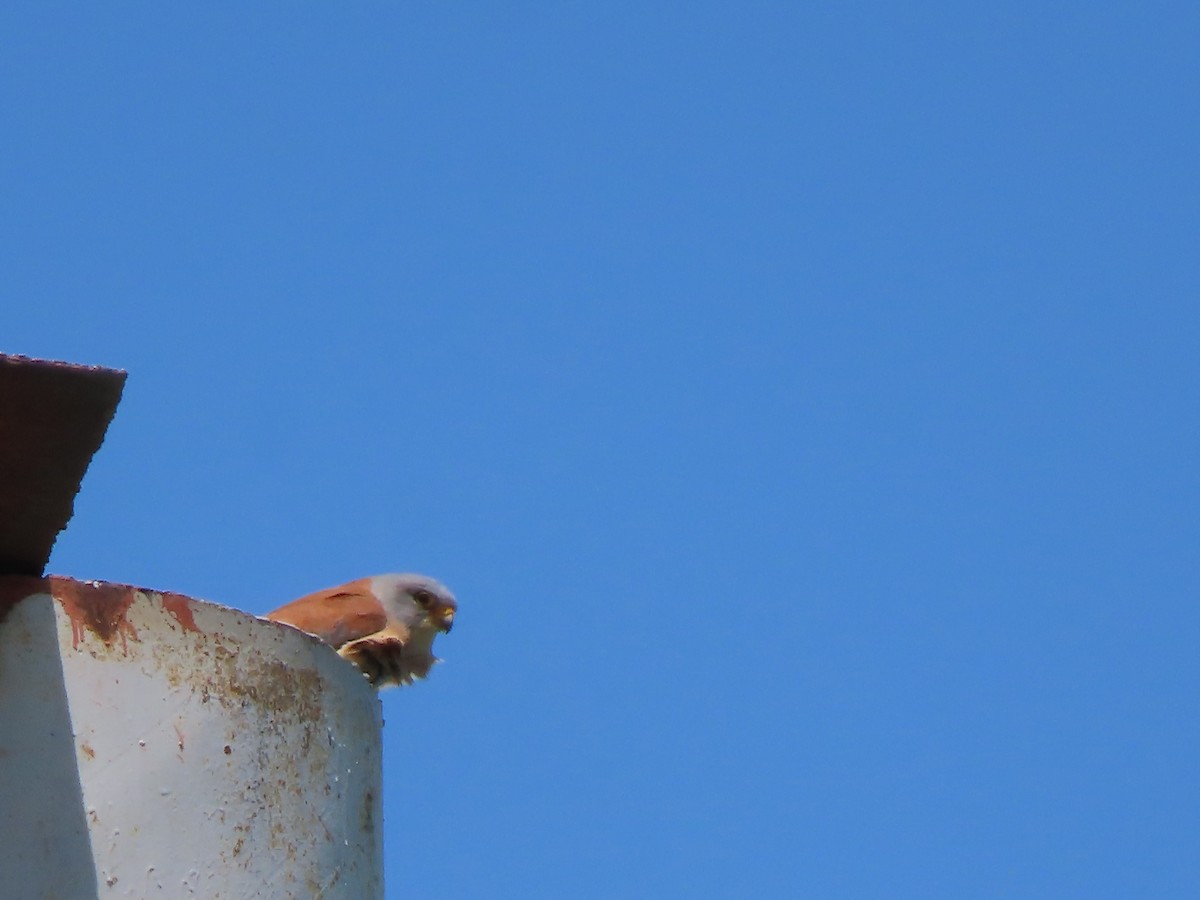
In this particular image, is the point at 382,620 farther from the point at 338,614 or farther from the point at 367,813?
the point at 367,813

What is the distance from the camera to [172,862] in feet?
11.3

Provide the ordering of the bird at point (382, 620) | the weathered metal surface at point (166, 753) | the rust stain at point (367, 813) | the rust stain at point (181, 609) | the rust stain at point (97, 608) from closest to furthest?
the weathered metal surface at point (166, 753) < the rust stain at point (97, 608) < the rust stain at point (181, 609) < the rust stain at point (367, 813) < the bird at point (382, 620)

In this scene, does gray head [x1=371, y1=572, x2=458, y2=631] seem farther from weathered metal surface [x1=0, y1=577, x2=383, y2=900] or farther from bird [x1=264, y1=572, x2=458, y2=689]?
weathered metal surface [x1=0, y1=577, x2=383, y2=900]

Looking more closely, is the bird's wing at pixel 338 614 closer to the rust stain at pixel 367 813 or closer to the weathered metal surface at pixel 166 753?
the rust stain at pixel 367 813

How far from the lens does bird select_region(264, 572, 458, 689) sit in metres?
5.74

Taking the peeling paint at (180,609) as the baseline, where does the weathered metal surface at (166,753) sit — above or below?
below

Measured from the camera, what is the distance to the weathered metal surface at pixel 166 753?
3.35 metres

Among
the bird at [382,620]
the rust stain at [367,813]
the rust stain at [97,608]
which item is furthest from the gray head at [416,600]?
the rust stain at [97,608]

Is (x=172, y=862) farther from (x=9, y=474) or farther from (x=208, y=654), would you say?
(x=9, y=474)

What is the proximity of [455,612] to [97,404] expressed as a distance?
11.5 ft

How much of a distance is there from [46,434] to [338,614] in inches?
107

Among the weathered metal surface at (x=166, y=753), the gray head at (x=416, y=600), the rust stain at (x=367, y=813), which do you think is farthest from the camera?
the gray head at (x=416, y=600)

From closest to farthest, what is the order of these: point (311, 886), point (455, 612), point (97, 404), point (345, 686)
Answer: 1. point (97, 404)
2. point (311, 886)
3. point (345, 686)
4. point (455, 612)

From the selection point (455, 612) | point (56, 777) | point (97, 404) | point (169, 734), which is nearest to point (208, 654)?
point (169, 734)
